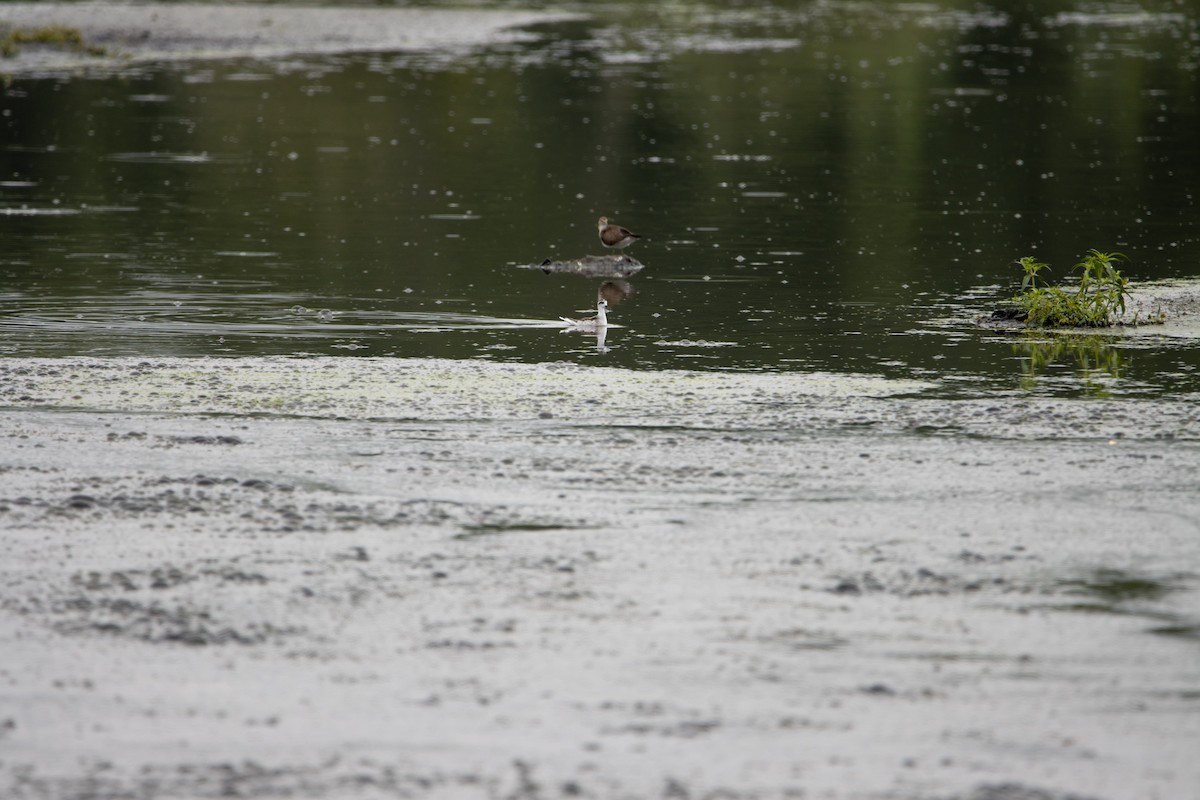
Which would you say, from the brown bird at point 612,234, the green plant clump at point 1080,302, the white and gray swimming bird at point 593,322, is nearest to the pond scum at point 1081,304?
the green plant clump at point 1080,302

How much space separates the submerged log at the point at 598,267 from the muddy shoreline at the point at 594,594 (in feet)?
20.1

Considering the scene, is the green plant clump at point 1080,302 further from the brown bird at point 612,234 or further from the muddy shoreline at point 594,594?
the brown bird at point 612,234

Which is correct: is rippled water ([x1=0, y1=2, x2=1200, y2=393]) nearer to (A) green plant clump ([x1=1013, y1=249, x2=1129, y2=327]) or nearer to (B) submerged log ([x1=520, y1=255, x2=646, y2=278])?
(B) submerged log ([x1=520, y1=255, x2=646, y2=278])

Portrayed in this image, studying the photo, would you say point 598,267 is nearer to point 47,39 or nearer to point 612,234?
point 612,234

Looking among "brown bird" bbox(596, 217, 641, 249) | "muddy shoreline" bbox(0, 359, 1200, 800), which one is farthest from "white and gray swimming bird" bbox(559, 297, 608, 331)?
"brown bird" bbox(596, 217, 641, 249)

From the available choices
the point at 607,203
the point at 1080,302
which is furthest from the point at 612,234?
the point at 1080,302

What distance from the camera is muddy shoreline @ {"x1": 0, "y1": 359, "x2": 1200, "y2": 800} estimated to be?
6391 millimetres

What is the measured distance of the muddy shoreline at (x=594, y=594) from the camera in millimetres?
6391

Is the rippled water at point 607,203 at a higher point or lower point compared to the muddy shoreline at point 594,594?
higher

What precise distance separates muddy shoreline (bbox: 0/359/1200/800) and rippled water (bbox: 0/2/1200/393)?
219 centimetres

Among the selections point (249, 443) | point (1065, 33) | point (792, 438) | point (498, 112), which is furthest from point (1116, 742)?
point (1065, 33)

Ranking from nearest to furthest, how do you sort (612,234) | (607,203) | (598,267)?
(598,267) < (612,234) < (607,203)

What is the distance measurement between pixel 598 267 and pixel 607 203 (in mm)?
5478

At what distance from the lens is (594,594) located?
8070 millimetres
